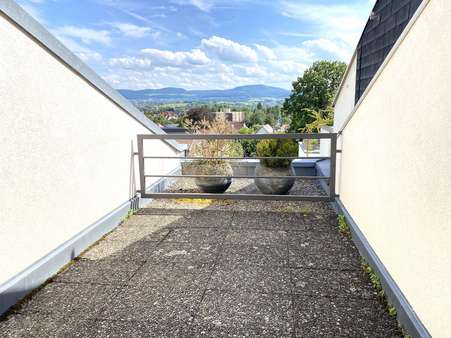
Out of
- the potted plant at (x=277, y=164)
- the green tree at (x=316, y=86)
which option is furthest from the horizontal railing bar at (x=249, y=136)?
the green tree at (x=316, y=86)

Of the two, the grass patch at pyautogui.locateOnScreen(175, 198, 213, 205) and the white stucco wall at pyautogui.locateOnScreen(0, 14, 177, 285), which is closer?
the white stucco wall at pyautogui.locateOnScreen(0, 14, 177, 285)

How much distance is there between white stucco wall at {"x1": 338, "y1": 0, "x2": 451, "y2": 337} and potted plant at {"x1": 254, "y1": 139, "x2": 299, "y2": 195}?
6.68 ft

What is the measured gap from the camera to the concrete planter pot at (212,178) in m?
4.75

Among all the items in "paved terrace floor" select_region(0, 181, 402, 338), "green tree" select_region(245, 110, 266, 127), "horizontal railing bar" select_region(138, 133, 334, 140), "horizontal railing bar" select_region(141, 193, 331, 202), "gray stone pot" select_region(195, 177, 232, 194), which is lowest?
"paved terrace floor" select_region(0, 181, 402, 338)

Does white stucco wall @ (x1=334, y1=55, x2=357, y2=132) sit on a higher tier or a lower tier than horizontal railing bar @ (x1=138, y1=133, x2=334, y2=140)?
higher

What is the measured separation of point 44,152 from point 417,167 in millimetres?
2500

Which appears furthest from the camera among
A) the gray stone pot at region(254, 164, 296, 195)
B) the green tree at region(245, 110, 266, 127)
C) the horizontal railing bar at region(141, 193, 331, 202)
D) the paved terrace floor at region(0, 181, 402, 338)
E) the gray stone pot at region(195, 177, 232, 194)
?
the green tree at region(245, 110, 266, 127)

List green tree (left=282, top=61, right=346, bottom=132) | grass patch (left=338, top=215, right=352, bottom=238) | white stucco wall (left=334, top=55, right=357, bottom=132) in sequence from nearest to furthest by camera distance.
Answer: grass patch (left=338, top=215, right=352, bottom=238) → white stucco wall (left=334, top=55, right=357, bottom=132) → green tree (left=282, top=61, right=346, bottom=132)

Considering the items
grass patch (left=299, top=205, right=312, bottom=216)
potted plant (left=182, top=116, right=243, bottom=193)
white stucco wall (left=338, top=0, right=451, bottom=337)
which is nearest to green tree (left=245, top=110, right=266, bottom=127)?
potted plant (left=182, top=116, right=243, bottom=193)

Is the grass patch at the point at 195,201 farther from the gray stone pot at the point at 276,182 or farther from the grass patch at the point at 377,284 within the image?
the grass patch at the point at 377,284

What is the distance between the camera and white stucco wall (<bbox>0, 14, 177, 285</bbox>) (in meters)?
2.09

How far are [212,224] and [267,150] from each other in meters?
1.54

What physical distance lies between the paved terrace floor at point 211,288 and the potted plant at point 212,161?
1.26m

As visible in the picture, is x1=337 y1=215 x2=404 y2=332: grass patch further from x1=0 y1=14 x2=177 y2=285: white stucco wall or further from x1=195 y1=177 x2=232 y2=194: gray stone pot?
x1=0 y1=14 x2=177 y2=285: white stucco wall
